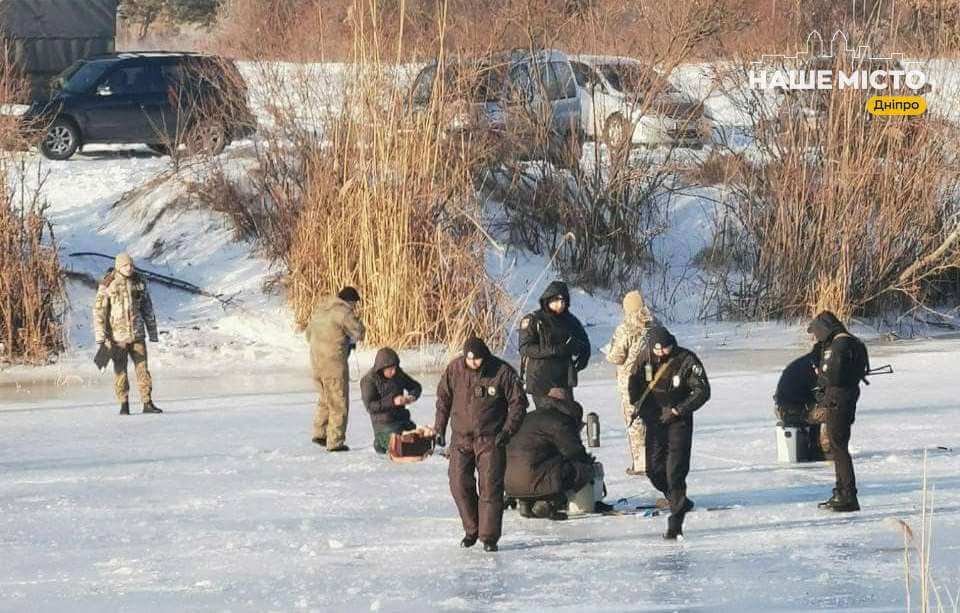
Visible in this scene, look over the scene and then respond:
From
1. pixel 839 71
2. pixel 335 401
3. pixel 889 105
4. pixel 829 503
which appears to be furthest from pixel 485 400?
pixel 889 105

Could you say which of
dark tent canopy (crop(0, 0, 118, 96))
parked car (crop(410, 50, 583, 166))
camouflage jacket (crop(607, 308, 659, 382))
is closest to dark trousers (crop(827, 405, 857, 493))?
camouflage jacket (crop(607, 308, 659, 382))

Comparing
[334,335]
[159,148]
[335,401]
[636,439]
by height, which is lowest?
[636,439]

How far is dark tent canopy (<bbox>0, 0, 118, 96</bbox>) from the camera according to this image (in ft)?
121

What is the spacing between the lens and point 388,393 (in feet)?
45.3

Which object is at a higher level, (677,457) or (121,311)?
(121,311)

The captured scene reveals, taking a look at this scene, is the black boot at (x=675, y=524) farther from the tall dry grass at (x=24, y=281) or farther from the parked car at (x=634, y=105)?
the parked car at (x=634, y=105)

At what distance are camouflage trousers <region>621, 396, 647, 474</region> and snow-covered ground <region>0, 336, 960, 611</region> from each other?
0.18 metres

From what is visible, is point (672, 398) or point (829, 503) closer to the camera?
point (672, 398)

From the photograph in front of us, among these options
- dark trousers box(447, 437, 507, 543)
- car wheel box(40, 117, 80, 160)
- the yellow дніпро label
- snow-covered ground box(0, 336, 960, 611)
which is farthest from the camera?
car wheel box(40, 117, 80, 160)

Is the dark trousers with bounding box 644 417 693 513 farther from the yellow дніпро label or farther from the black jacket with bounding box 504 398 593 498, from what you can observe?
the yellow дніпро label

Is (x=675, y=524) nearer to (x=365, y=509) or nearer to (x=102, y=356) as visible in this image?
(x=365, y=509)

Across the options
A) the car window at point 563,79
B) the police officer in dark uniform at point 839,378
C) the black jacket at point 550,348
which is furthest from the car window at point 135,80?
the police officer in dark uniform at point 839,378

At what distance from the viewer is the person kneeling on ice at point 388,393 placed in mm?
13688

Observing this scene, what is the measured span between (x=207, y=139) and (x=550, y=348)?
14534 millimetres
